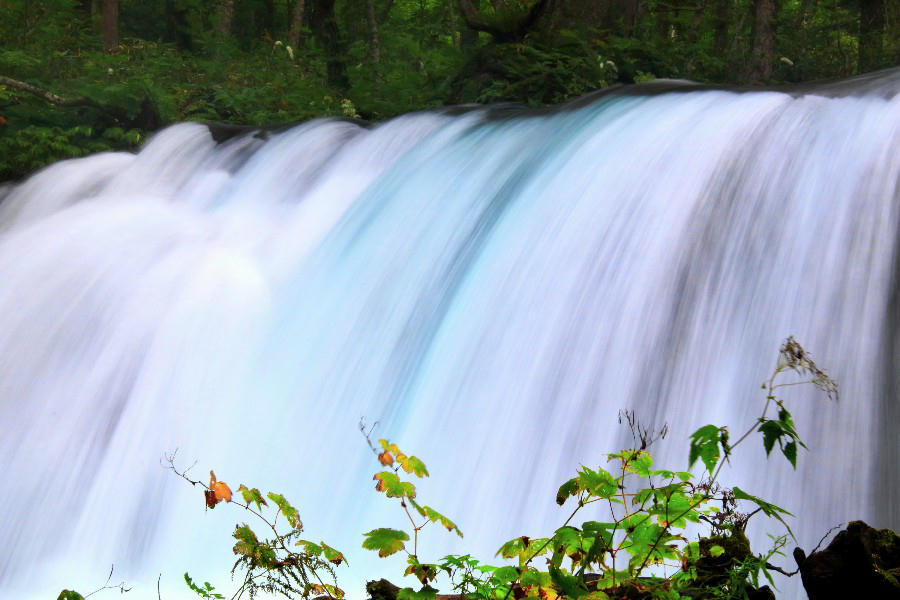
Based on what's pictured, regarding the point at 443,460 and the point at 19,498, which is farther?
the point at 19,498

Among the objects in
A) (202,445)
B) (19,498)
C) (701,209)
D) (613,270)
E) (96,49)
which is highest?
(96,49)

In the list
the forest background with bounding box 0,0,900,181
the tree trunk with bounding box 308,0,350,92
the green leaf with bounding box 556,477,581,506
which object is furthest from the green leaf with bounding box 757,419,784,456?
the tree trunk with bounding box 308,0,350,92

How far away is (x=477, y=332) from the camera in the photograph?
453 centimetres

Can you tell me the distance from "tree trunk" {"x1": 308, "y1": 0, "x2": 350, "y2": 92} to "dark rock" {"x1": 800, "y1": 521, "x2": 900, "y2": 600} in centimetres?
1116

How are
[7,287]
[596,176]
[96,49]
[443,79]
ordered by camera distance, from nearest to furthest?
[596,176] < [7,287] < [443,79] < [96,49]

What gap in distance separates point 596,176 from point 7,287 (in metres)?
3.81

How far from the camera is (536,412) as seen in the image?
400 centimetres

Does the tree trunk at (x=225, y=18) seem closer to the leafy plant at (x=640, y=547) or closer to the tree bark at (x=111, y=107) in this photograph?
the tree bark at (x=111, y=107)

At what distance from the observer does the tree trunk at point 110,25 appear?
47.1 feet

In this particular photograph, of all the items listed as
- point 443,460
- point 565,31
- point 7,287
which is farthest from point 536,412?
Result: point 565,31

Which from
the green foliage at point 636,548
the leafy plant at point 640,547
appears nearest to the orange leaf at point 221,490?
the green foliage at point 636,548

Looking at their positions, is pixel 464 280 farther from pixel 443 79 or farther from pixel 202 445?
pixel 443 79

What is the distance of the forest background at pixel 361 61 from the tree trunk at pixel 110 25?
0.02 m

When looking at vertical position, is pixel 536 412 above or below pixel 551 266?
below
